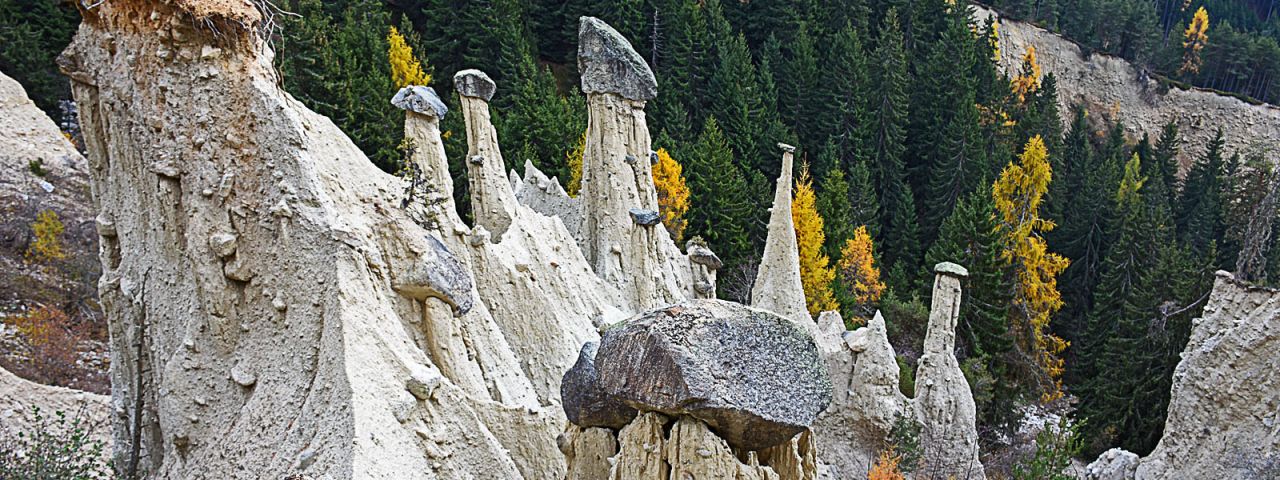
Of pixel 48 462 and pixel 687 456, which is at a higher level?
pixel 687 456

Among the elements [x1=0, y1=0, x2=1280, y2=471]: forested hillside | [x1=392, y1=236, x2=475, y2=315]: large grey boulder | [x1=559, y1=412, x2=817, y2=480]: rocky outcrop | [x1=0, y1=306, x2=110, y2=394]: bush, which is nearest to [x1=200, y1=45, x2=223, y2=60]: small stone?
[x1=392, y1=236, x2=475, y2=315]: large grey boulder

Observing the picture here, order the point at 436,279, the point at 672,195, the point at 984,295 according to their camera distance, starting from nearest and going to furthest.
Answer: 1. the point at 436,279
2. the point at 984,295
3. the point at 672,195

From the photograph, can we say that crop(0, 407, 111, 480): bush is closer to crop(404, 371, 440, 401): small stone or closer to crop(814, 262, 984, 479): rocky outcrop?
crop(404, 371, 440, 401): small stone

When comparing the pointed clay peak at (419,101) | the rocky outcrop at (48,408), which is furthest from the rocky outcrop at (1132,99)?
the rocky outcrop at (48,408)

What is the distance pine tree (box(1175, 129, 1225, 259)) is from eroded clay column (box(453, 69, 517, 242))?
33.3 m

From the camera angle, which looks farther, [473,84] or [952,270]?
[952,270]

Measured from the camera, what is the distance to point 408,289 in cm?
Answer: 770

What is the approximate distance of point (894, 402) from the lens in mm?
17422

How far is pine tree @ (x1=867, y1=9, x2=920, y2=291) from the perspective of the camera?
35.5m

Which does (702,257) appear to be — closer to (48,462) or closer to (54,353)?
(54,353)

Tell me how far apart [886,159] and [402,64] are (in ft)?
63.7

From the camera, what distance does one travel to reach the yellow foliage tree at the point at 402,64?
31.1m

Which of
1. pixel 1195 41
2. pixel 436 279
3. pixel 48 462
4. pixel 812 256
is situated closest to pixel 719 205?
pixel 812 256

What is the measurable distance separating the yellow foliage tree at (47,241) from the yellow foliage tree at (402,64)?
13.2m
